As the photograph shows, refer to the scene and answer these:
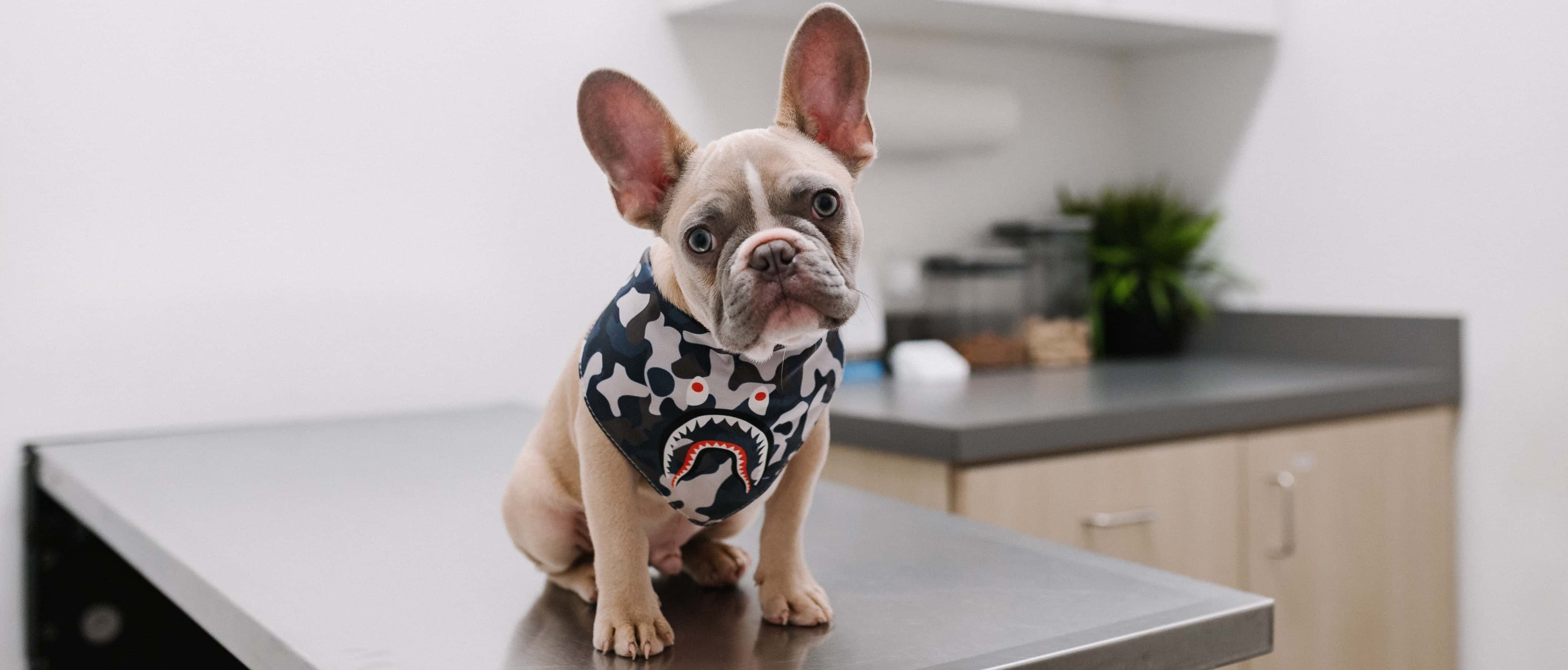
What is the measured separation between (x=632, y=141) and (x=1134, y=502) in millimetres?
A: 1242

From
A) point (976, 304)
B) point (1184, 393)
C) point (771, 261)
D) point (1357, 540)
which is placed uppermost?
point (771, 261)

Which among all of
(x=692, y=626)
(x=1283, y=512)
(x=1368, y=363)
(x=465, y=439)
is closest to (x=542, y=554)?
(x=692, y=626)

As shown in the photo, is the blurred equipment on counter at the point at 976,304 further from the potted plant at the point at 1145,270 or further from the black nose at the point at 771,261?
the black nose at the point at 771,261

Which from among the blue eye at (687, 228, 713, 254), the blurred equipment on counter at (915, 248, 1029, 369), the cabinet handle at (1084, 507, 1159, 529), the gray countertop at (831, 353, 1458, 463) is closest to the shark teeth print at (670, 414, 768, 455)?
the blue eye at (687, 228, 713, 254)

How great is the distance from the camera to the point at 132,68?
164cm

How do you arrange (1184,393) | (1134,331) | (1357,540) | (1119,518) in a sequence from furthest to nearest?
(1134,331) < (1357,540) < (1184,393) < (1119,518)

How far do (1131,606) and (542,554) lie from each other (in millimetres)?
422

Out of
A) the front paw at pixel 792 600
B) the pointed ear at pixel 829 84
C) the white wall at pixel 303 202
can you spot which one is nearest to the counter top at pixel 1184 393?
the white wall at pixel 303 202

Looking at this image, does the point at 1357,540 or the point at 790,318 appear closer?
the point at 790,318

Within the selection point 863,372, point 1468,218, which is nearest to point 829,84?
point 863,372

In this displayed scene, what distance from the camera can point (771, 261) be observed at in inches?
26.0

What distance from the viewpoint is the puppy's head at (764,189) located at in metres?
0.67

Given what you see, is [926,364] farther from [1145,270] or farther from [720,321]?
[720,321]

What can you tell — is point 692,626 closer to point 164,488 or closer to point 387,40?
point 164,488
